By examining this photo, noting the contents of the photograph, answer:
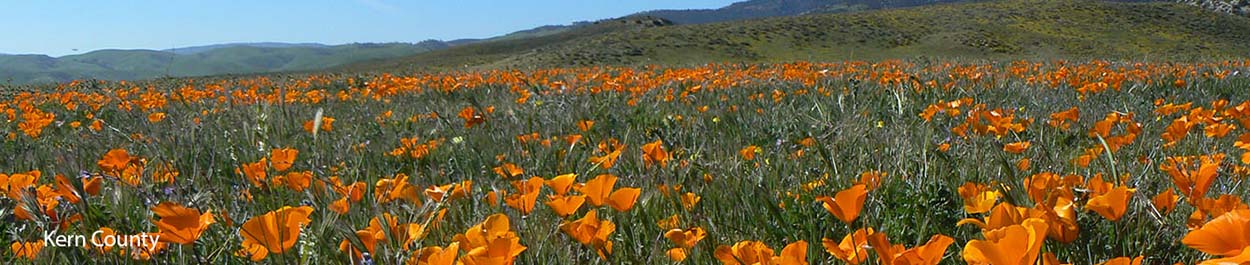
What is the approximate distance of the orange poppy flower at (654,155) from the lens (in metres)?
1.99

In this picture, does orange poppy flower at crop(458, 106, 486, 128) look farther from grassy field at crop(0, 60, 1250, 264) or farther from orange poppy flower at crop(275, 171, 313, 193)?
orange poppy flower at crop(275, 171, 313, 193)

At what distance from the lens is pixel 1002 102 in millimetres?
4477

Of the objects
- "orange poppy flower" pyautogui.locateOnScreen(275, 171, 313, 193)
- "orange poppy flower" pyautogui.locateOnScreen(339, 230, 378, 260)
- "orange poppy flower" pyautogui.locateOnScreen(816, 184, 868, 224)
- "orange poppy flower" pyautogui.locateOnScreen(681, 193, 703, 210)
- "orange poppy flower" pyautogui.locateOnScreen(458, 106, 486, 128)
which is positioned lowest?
"orange poppy flower" pyautogui.locateOnScreen(458, 106, 486, 128)

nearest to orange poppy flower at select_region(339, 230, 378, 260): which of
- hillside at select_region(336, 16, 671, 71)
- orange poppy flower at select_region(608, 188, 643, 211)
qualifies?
orange poppy flower at select_region(608, 188, 643, 211)

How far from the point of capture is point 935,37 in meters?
42.1

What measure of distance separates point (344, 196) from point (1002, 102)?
155 inches

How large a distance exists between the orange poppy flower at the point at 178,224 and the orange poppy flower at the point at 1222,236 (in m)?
1.18

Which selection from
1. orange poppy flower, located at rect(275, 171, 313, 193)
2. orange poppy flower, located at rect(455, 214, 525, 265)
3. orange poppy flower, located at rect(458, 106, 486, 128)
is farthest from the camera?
orange poppy flower, located at rect(458, 106, 486, 128)

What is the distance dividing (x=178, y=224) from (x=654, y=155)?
1.17 metres

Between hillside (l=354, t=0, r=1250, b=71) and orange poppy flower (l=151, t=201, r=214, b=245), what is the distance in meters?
29.8

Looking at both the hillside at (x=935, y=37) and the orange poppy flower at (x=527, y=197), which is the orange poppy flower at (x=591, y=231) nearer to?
the orange poppy flower at (x=527, y=197)

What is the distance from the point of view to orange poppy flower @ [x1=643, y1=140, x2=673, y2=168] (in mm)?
1988

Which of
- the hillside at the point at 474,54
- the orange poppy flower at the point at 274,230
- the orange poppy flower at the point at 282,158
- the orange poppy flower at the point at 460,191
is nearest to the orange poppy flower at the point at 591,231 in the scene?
the orange poppy flower at the point at 274,230

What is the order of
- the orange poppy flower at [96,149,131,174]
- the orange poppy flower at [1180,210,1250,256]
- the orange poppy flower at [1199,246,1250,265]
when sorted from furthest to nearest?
the orange poppy flower at [96,149,131,174] → the orange poppy flower at [1180,210,1250,256] → the orange poppy flower at [1199,246,1250,265]
